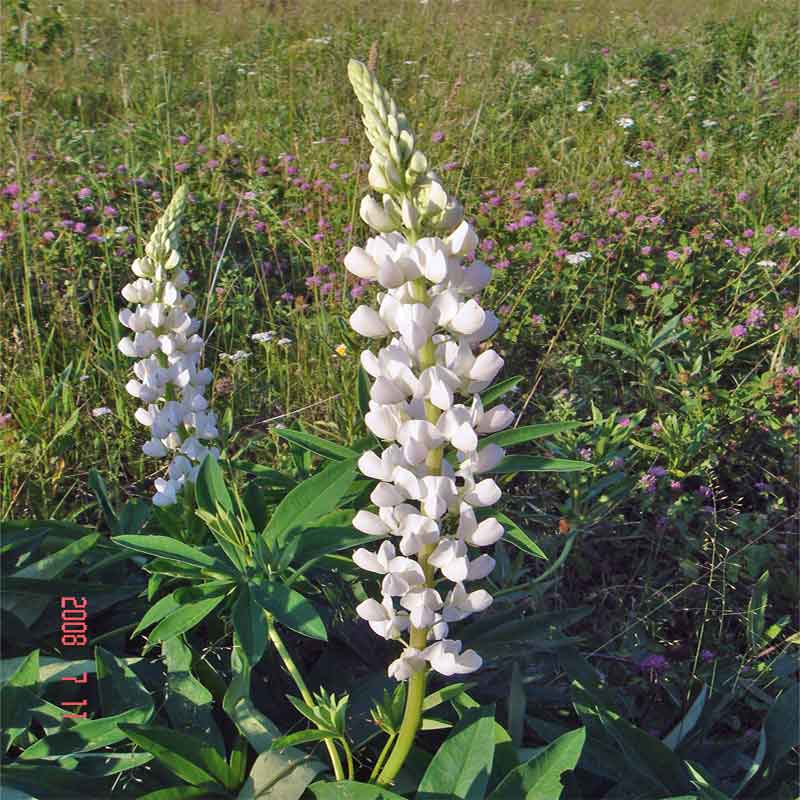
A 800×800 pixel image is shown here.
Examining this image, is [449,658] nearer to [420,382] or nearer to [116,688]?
[420,382]

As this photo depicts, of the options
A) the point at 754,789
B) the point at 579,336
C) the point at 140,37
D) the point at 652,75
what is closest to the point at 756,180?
the point at 579,336

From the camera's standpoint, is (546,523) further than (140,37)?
No

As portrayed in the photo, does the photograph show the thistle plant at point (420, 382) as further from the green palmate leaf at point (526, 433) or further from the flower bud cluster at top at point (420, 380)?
the green palmate leaf at point (526, 433)

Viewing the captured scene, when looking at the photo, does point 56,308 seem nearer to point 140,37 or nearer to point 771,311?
point 771,311

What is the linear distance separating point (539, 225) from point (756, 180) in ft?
3.92

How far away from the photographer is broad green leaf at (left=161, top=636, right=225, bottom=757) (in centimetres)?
137

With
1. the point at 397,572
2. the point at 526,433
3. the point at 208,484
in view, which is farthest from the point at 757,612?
the point at 208,484

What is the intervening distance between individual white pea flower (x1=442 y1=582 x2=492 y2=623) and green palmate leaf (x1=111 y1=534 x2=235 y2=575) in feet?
1.46

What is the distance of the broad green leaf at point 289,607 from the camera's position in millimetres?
→ 1198

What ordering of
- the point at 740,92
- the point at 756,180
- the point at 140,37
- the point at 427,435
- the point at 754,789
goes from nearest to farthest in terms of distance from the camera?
the point at 427,435
the point at 754,789
the point at 756,180
the point at 740,92
the point at 140,37

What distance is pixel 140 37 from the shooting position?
20.2 ft

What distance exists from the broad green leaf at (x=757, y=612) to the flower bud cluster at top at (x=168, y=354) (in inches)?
47.4

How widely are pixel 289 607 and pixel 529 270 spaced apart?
2100 millimetres

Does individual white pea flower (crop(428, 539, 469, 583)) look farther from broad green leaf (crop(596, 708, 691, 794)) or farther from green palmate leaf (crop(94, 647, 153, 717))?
green palmate leaf (crop(94, 647, 153, 717))
